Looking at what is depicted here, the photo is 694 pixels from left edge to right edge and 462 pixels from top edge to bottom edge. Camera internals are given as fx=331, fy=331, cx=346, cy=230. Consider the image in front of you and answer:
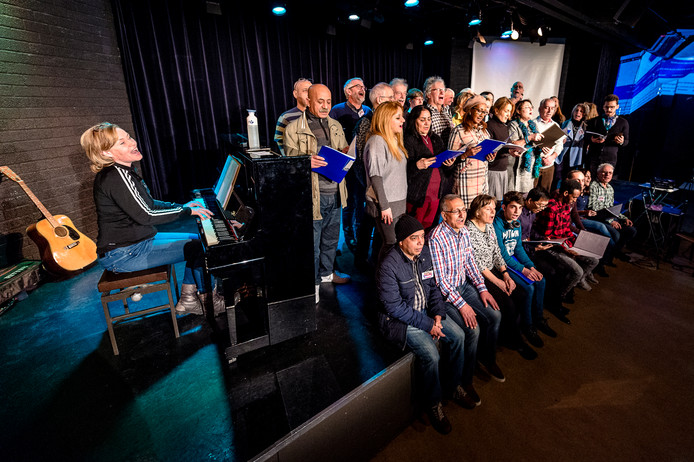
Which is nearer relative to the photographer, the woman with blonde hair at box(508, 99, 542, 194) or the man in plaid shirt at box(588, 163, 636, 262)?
the woman with blonde hair at box(508, 99, 542, 194)

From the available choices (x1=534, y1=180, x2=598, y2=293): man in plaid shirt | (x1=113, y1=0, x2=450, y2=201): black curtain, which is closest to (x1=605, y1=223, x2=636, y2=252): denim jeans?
(x1=534, y1=180, x2=598, y2=293): man in plaid shirt

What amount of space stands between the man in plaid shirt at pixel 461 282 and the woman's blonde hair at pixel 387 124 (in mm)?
550

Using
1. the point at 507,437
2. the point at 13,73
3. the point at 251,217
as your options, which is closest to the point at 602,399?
the point at 507,437

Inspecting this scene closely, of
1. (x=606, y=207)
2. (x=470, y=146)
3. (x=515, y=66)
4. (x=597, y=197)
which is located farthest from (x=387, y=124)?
(x=515, y=66)

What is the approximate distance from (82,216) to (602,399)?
17.2 ft

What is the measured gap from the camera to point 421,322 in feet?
6.56

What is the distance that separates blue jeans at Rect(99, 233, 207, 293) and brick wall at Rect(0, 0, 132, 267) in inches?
75.3

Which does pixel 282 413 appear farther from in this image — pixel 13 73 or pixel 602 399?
pixel 13 73

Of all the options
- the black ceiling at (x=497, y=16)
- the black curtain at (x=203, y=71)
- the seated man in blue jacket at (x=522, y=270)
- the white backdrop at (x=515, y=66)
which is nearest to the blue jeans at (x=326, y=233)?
the seated man in blue jacket at (x=522, y=270)

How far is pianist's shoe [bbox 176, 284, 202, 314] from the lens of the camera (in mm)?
2604

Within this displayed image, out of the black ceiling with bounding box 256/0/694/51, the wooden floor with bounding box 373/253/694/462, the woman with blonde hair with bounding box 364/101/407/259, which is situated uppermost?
the black ceiling with bounding box 256/0/694/51

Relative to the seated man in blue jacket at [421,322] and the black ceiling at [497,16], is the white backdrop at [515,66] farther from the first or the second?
the seated man in blue jacket at [421,322]

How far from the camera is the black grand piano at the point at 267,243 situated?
1.87 metres

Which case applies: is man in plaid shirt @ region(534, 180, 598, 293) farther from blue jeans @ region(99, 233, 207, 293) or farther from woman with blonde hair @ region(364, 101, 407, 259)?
blue jeans @ region(99, 233, 207, 293)
